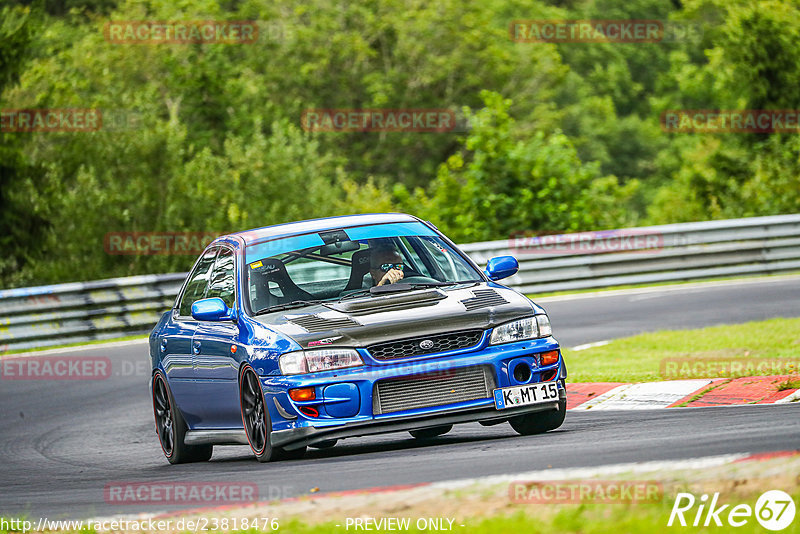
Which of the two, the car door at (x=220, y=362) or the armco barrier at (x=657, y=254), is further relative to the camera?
the armco barrier at (x=657, y=254)

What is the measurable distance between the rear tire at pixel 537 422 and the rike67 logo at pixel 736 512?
355 cm

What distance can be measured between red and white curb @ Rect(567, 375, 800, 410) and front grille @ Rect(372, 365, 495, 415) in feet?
7.66

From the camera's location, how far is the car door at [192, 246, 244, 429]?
901 centimetres

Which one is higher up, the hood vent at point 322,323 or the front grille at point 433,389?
the hood vent at point 322,323

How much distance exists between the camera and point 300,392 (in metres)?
8.16

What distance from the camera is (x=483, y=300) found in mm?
8672

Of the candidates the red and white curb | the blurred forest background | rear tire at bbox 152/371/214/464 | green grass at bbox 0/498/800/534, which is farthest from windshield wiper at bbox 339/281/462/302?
the blurred forest background

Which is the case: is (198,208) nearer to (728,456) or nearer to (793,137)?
(793,137)

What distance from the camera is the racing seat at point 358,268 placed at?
939 centimetres

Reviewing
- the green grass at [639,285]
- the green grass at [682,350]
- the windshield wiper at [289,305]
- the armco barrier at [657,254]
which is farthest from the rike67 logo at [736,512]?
the green grass at [639,285]

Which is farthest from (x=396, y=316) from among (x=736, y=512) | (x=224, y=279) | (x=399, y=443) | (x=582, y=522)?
(x=736, y=512)

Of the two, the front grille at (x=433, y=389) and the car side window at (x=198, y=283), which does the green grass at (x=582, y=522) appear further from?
the car side window at (x=198, y=283)

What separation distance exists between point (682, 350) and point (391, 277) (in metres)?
5.44

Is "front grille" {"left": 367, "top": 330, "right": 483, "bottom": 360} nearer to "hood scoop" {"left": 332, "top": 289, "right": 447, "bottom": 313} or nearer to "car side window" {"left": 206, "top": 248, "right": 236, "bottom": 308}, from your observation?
"hood scoop" {"left": 332, "top": 289, "right": 447, "bottom": 313}
